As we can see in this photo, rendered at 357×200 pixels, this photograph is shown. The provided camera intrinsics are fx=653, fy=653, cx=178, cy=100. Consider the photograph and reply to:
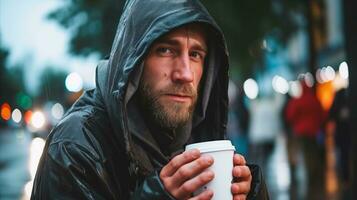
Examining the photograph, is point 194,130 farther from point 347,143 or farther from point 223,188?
point 347,143

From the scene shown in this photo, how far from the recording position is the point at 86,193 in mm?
1945

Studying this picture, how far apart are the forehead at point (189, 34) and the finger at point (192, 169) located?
0.56 meters

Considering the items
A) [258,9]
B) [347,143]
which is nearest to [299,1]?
[258,9]

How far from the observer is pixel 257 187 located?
2.19 meters

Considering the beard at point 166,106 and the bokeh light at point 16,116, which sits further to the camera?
the bokeh light at point 16,116

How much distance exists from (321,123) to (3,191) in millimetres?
5871

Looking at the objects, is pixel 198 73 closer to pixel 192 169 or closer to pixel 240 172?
pixel 240 172

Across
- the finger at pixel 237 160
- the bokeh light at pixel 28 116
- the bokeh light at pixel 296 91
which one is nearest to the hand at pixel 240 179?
the finger at pixel 237 160

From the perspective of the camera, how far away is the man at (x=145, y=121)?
1944 mm

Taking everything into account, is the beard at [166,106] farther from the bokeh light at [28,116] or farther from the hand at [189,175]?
the bokeh light at [28,116]

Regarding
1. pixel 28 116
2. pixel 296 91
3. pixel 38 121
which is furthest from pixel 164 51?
pixel 28 116

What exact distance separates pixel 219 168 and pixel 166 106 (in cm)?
42

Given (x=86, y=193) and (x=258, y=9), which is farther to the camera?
(x=258, y=9)

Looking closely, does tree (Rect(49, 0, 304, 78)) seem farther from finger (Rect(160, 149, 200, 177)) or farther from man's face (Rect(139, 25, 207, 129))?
finger (Rect(160, 149, 200, 177))
